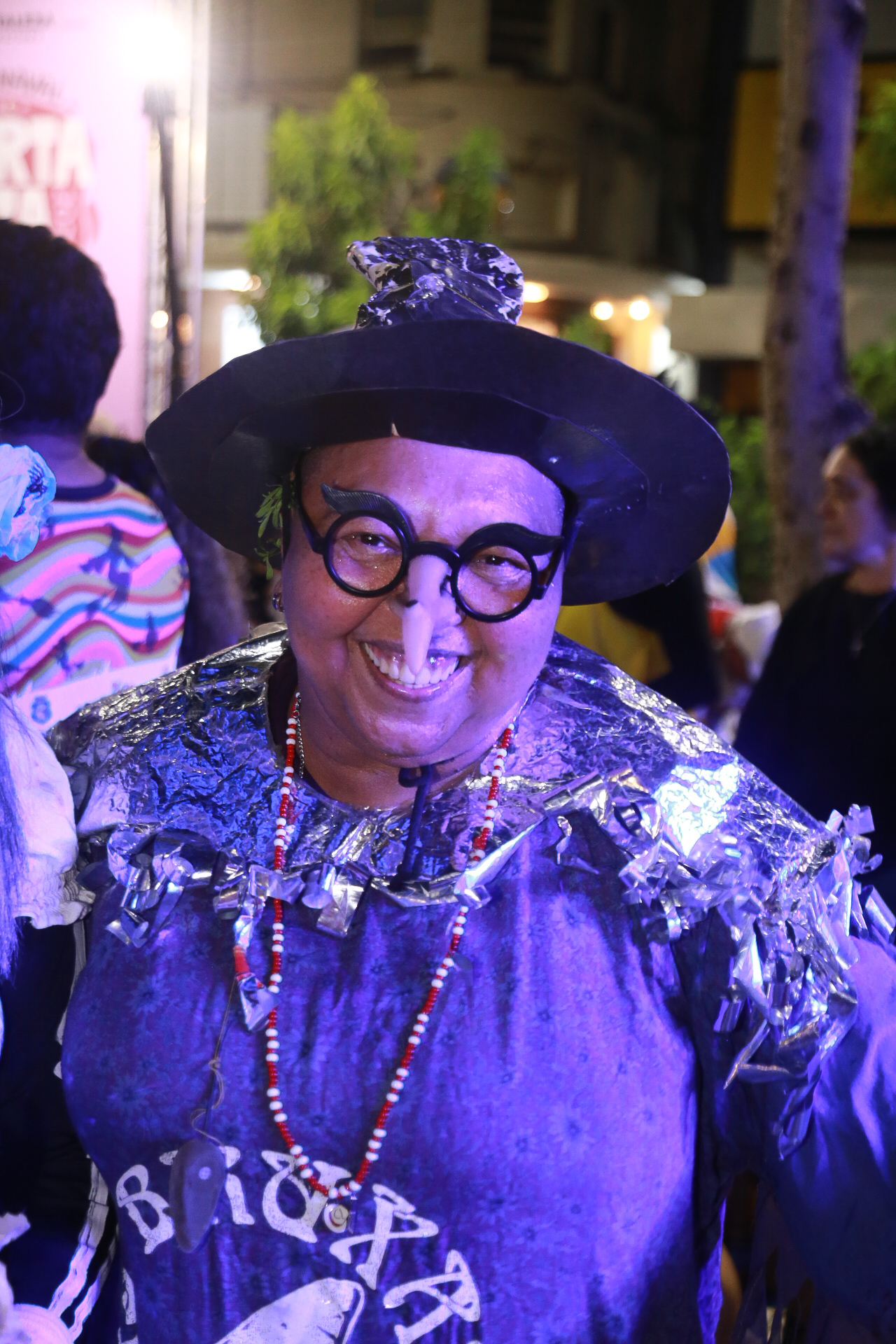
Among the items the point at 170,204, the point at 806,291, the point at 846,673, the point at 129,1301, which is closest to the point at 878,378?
A: the point at 806,291

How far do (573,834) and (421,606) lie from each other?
0.28 m

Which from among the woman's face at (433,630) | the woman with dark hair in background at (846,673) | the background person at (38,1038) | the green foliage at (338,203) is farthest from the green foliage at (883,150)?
the background person at (38,1038)

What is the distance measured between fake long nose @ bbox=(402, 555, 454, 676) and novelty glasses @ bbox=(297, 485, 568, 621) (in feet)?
0.04

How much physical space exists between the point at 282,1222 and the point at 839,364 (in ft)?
13.7

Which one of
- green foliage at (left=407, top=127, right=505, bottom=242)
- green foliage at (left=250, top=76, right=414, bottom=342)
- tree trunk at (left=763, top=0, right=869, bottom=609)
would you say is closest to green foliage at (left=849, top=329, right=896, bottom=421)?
green foliage at (left=407, top=127, right=505, bottom=242)

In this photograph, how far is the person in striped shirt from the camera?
6.65 ft

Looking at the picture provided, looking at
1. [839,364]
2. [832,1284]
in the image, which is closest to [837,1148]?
[832,1284]

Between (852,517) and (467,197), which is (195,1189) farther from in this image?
(467,197)

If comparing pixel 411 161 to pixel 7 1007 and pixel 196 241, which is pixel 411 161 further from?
pixel 7 1007

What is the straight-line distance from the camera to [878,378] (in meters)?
9.76

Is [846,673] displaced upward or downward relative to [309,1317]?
downward

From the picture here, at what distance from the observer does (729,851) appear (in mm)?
1156

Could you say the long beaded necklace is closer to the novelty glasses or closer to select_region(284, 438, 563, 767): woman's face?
select_region(284, 438, 563, 767): woman's face

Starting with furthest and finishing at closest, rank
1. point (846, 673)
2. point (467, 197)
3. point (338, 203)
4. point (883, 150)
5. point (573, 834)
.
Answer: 1. point (338, 203)
2. point (467, 197)
3. point (883, 150)
4. point (846, 673)
5. point (573, 834)
